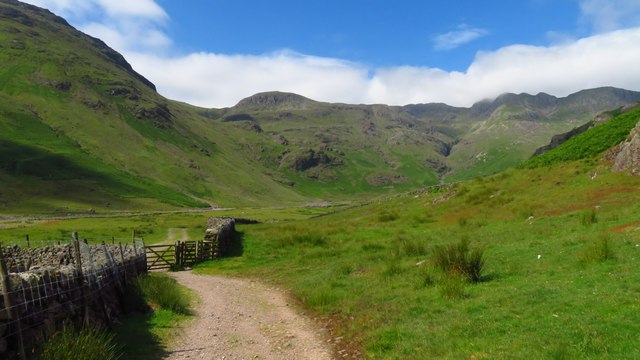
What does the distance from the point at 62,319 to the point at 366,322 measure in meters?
10.9

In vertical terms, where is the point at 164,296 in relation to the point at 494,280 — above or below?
below

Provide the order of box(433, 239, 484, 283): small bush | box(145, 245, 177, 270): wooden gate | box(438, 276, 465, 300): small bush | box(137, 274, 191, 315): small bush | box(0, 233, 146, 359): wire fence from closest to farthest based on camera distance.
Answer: box(0, 233, 146, 359): wire fence
box(438, 276, 465, 300): small bush
box(433, 239, 484, 283): small bush
box(137, 274, 191, 315): small bush
box(145, 245, 177, 270): wooden gate

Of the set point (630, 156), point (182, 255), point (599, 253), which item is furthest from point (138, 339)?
point (630, 156)

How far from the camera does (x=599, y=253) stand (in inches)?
734

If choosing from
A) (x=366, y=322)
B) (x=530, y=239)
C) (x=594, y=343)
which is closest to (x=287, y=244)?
(x=530, y=239)

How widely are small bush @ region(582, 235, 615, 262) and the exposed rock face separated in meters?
25.4

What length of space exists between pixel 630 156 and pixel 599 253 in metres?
28.1

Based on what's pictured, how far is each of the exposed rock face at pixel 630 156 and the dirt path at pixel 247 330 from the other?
113ft

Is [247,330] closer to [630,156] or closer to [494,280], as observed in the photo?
[494,280]

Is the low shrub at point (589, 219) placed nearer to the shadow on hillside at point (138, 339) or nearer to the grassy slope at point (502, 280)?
the grassy slope at point (502, 280)

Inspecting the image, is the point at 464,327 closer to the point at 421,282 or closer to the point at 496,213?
the point at 421,282

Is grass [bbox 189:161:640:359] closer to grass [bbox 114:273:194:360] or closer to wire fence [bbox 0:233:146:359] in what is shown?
grass [bbox 114:273:194:360]

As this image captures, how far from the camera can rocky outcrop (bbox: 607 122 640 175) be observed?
39.7 meters

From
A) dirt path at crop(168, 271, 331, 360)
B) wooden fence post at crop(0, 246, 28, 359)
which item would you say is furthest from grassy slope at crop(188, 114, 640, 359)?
wooden fence post at crop(0, 246, 28, 359)
